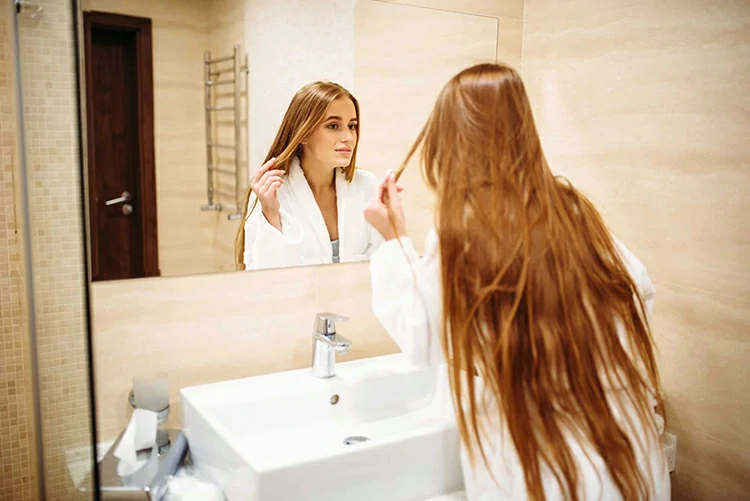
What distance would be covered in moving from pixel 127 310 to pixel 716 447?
52.8 inches

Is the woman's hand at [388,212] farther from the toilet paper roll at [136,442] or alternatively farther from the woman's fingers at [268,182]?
the toilet paper roll at [136,442]

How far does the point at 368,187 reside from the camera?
1.65 m

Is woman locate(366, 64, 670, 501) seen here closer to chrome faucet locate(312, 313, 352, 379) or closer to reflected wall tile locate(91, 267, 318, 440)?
chrome faucet locate(312, 313, 352, 379)

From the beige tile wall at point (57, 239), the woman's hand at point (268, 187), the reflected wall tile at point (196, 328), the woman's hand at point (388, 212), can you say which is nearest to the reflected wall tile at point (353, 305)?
the reflected wall tile at point (196, 328)

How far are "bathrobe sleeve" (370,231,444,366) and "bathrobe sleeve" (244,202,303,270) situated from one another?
0.44 metres

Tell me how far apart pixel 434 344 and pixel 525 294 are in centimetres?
18

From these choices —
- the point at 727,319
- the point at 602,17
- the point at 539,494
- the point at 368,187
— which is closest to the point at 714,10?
the point at 602,17

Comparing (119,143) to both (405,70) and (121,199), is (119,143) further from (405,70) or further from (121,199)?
(405,70)

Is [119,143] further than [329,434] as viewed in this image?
No

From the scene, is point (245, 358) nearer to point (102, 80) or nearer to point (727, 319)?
point (102, 80)

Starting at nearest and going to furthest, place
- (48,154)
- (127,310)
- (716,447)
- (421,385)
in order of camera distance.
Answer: (48,154) → (127,310) → (716,447) → (421,385)

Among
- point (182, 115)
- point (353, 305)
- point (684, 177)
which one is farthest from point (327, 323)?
point (684, 177)

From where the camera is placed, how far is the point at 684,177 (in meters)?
1.54

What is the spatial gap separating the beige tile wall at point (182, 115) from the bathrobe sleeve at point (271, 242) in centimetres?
9
